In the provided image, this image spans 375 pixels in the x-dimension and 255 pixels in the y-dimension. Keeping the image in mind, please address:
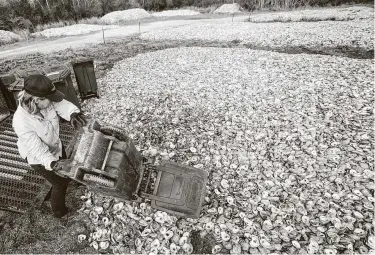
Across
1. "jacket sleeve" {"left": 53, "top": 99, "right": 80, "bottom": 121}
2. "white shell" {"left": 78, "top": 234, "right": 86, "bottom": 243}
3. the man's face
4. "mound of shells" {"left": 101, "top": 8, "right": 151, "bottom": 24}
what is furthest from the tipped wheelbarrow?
"mound of shells" {"left": 101, "top": 8, "right": 151, "bottom": 24}

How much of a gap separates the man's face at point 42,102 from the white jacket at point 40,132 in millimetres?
163

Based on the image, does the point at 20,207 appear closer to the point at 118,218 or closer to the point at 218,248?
the point at 118,218

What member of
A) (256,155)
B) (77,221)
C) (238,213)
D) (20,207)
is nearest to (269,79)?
(256,155)

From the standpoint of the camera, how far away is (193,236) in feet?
14.4

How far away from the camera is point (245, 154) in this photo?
5.89m

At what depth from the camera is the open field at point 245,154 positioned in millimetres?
4293

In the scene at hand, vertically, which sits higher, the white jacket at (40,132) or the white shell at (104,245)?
the white jacket at (40,132)

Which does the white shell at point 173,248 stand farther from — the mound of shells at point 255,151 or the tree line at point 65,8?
the tree line at point 65,8

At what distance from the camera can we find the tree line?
31.1m

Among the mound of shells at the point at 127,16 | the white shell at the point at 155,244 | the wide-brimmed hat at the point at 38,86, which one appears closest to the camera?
the wide-brimmed hat at the point at 38,86

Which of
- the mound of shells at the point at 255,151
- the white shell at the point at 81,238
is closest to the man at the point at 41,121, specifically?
Answer: the white shell at the point at 81,238

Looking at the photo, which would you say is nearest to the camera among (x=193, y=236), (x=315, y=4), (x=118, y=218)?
(x=193, y=236)

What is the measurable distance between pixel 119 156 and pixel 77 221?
1.68 metres

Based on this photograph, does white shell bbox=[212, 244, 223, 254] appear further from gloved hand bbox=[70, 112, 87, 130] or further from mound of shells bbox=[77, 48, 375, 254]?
gloved hand bbox=[70, 112, 87, 130]
